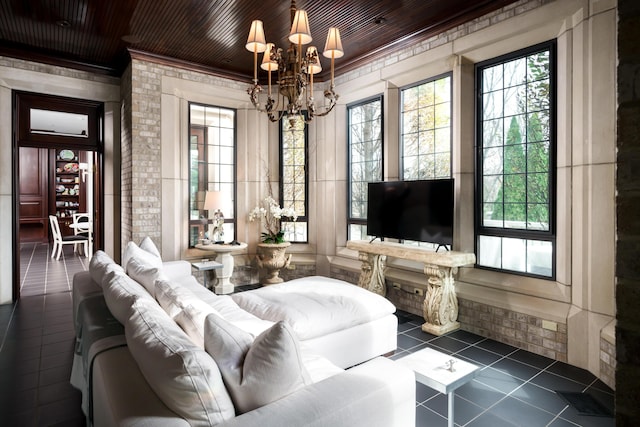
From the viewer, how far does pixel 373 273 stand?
16.4ft

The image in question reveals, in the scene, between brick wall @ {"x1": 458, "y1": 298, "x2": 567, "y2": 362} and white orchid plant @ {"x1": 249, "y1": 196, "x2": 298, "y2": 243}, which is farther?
white orchid plant @ {"x1": 249, "y1": 196, "x2": 298, "y2": 243}

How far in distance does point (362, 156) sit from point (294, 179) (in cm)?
130

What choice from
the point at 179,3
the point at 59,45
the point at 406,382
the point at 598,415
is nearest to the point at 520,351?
the point at 598,415

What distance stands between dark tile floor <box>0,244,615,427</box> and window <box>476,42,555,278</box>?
35.6 inches

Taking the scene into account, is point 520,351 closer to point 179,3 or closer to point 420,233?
point 420,233

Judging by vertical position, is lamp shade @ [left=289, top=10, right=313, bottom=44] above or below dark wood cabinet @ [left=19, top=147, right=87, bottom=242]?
above

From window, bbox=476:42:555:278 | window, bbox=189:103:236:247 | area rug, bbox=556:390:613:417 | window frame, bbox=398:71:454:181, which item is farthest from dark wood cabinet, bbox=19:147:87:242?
area rug, bbox=556:390:613:417

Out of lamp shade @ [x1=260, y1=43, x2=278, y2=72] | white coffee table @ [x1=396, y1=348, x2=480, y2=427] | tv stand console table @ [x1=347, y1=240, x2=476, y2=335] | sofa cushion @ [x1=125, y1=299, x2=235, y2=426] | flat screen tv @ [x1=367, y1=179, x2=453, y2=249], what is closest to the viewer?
sofa cushion @ [x1=125, y1=299, x2=235, y2=426]

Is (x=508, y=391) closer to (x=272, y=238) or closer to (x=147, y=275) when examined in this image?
(x=147, y=275)

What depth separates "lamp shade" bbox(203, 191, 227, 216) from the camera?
17.7 feet

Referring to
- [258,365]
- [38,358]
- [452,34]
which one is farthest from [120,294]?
[452,34]

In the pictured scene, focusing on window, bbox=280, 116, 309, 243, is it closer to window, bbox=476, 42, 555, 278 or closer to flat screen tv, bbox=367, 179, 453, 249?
flat screen tv, bbox=367, 179, 453, 249

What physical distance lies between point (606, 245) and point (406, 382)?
2.38 m

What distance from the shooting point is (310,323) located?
2922 mm
